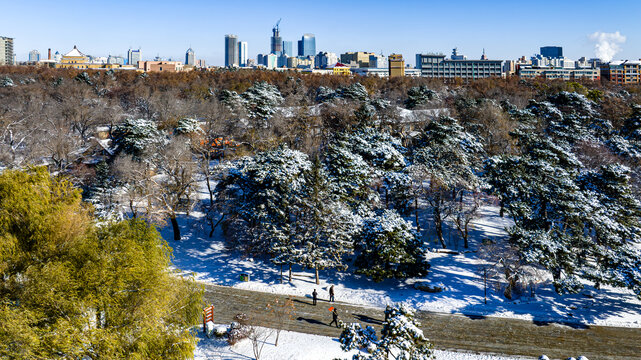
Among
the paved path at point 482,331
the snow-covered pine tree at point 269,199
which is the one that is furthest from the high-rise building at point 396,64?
the paved path at point 482,331

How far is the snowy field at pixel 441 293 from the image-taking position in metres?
21.6

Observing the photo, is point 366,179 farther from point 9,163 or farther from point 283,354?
point 9,163

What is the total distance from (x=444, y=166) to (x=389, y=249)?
346 inches

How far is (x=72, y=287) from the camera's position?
962cm

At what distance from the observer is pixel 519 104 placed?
52.7 metres

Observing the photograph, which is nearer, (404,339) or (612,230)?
(404,339)

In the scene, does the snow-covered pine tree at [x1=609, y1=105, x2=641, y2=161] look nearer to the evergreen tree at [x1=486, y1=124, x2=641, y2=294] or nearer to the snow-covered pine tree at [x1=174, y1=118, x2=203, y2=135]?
the evergreen tree at [x1=486, y1=124, x2=641, y2=294]

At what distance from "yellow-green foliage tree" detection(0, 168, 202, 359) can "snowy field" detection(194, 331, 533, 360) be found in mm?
6275

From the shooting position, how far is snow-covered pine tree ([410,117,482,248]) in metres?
27.6

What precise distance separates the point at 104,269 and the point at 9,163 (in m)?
27.4

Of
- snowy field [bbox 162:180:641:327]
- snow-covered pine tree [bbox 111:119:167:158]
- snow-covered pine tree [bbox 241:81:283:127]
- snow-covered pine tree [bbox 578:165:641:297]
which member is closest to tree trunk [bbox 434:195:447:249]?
snowy field [bbox 162:180:641:327]

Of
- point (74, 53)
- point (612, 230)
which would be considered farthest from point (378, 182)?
point (74, 53)

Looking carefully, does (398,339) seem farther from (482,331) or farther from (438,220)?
(438,220)

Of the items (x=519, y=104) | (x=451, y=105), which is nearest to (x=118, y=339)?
(x=451, y=105)
